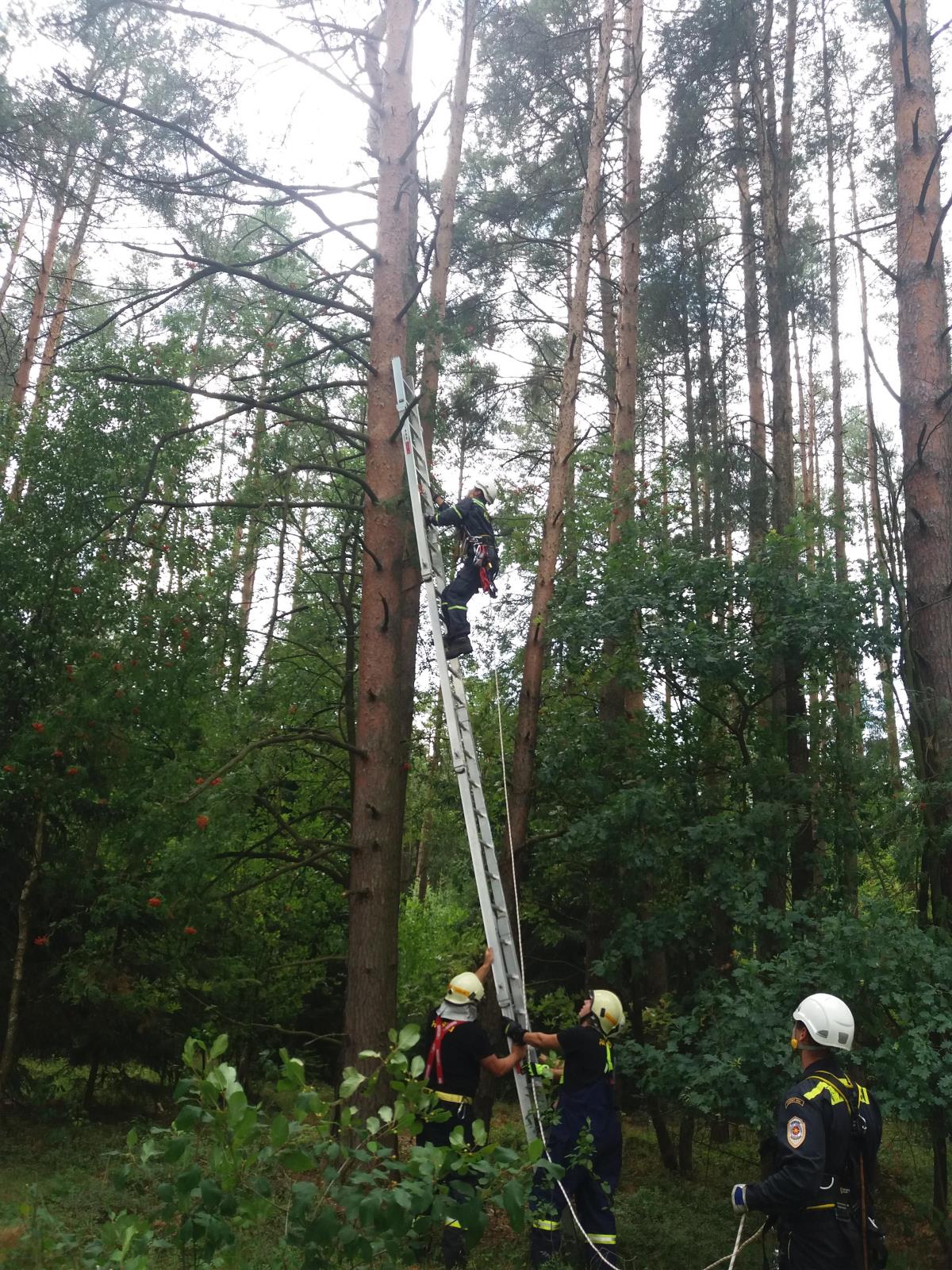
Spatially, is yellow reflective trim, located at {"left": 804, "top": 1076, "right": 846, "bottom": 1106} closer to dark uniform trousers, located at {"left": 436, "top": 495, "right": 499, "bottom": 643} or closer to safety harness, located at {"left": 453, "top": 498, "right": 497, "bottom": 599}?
dark uniform trousers, located at {"left": 436, "top": 495, "right": 499, "bottom": 643}

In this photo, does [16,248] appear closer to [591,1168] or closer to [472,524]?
[472,524]

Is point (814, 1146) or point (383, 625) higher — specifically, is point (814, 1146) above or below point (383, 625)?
below

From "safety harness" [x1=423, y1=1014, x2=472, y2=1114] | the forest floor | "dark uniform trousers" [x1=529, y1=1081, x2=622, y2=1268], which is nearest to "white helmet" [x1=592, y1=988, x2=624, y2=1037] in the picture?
"dark uniform trousers" [x1=529, y1=1081, x2=622, y2=1268]

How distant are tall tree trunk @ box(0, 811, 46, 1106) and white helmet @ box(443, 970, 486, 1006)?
6494mm

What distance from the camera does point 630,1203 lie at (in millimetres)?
8266

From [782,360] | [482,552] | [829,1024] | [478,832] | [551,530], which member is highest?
[782,360]

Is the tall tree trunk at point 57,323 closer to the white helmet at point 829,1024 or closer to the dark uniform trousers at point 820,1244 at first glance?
the white helmet at point 829,1024

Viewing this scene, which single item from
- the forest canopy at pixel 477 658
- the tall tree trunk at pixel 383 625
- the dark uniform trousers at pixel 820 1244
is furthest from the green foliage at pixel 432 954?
the dark uniform trousers at pixel 820 1244

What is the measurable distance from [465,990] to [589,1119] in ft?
3.42

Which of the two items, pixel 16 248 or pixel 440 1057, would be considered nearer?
pixel 440 1057

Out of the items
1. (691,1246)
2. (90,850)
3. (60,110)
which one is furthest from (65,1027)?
(60,110)

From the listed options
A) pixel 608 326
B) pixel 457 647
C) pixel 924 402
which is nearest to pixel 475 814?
pixel 457 647

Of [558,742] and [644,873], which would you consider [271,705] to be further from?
[644,873]

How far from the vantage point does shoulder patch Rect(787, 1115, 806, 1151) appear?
4.51m
